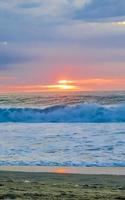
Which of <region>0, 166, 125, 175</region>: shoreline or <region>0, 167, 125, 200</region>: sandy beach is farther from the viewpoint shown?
<region>0, 166, 125, 175</region>: shoreline

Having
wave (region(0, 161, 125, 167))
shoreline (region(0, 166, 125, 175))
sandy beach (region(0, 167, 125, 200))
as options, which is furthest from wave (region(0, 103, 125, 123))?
sandy beach (region(0, 167, 125, 200))

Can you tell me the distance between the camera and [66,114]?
39281mm

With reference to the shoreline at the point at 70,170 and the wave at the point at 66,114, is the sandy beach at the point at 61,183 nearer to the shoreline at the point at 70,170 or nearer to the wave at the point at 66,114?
the shoreline at the point at 70,170

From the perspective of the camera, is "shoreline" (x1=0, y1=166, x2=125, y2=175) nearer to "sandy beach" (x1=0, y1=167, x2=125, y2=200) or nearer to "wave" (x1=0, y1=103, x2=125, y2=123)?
"sandy beach" (x1=0, y1=167, x2=125, y2=200)

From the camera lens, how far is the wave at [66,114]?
1465 inches

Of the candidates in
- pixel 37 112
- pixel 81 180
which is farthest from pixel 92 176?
pixel 37 112

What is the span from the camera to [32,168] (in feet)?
46.0

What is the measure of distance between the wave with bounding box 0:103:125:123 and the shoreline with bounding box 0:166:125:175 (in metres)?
21.5

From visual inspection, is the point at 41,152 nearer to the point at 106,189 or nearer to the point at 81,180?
the point at 81,180

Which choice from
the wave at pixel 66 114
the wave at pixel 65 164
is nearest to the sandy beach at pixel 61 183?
the wave at pixel 65 164

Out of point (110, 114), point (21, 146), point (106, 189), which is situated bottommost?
point (106, 189)

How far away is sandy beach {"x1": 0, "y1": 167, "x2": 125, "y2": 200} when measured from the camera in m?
8.17

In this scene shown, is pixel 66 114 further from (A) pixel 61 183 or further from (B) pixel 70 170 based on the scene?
(A) pixel 61 183

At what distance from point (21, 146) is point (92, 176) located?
6.81 metres
